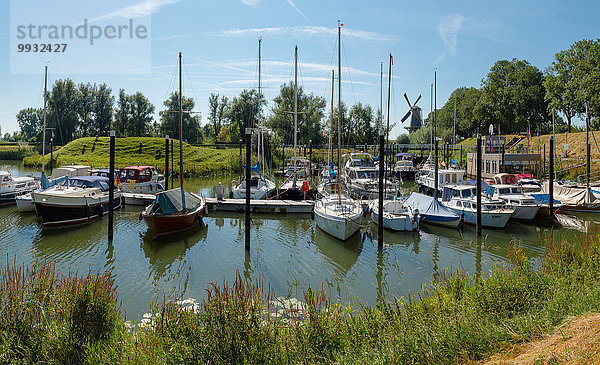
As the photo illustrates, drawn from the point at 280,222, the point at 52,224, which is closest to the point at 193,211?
the point at 280,222

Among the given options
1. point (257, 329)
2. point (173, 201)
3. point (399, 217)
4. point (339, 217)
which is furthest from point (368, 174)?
point (257, 329)

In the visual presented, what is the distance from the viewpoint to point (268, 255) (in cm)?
1661

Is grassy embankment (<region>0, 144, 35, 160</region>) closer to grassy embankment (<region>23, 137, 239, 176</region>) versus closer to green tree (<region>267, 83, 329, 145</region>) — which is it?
grassy embankment (<region>23, 137, 239, 176</region>)

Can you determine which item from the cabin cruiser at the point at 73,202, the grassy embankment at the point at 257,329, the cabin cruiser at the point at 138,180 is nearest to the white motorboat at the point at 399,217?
the grassy embankment at the point at 257,329

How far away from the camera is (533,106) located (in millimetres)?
65125

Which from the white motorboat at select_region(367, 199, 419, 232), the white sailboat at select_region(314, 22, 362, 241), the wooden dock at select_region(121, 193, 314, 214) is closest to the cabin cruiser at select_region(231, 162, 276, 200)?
the wooden dock at select_region(121, 193, 314, 214)

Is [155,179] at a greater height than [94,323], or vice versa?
[155,179]

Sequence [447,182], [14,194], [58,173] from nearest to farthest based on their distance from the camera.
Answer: [14,194]
[58,173]
[447,182]

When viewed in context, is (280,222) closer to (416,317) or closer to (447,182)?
(416,317)

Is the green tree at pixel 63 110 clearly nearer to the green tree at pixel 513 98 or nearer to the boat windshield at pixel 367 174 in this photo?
the boat windshield at pixel 367 174

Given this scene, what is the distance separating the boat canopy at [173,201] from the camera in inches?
742

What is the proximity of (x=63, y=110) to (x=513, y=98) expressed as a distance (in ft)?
298

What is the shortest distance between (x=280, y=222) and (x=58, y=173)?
2001 centimetres

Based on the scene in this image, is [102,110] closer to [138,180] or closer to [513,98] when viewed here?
[138,180]
